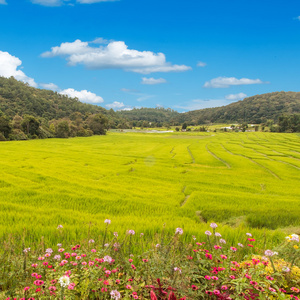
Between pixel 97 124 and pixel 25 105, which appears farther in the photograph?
pixel 25 105

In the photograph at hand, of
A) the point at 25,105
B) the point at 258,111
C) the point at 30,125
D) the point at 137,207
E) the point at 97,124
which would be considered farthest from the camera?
the point at 258,111

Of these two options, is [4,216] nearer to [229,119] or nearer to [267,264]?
[267,264]

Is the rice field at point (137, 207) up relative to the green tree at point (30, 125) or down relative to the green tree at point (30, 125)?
down

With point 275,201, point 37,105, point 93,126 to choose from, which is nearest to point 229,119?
point 93,126

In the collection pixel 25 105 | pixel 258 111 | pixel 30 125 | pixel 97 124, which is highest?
pixel 258 111

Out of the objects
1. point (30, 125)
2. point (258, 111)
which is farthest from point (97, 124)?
point (258, 111)

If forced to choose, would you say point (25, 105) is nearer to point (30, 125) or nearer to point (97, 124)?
point (97, 124)

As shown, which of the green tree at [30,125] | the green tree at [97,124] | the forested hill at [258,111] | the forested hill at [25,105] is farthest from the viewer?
the forested hill at [258,111]

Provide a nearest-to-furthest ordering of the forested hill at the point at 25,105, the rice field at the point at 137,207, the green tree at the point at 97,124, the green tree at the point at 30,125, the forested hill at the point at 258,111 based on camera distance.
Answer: the rice field at the point at 137,207 → the green tree at the point at 30,125 → the green tree at the point at 97,124 → the forested hill at the point at 25,105 → the forested hill at the point at 258,111

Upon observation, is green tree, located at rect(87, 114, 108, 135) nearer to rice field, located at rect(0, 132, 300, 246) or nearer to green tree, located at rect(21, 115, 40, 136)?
green tree, located at rect(21, 115, 40, 136)

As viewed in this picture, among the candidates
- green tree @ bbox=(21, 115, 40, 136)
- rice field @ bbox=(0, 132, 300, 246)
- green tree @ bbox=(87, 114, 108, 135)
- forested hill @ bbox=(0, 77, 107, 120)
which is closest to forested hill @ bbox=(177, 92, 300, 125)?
green tree @ bbox=(87, 114, 108, 135)

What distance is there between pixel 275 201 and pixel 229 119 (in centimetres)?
17719

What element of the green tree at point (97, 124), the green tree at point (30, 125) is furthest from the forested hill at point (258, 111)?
the green tree at point (30, 125)

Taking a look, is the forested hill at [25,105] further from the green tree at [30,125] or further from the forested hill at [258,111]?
the forested hill at [258,111]
